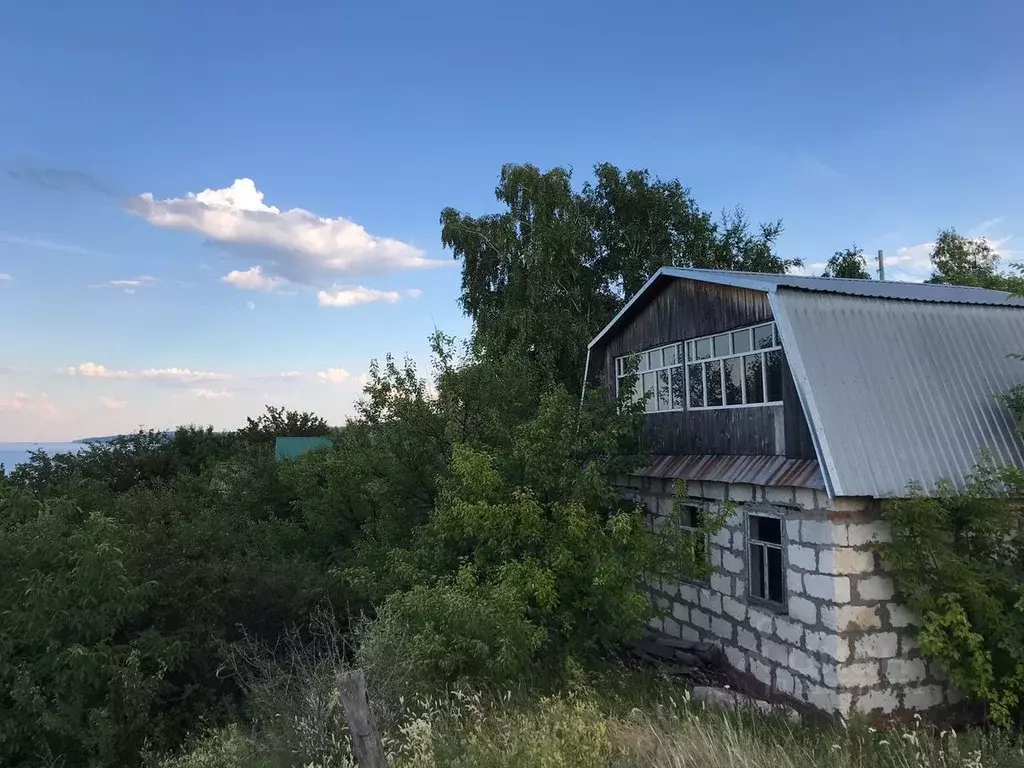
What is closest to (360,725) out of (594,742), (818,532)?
(594,742)

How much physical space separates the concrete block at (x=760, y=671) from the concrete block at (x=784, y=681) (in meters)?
0.18

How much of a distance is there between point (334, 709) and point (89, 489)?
1192 cm

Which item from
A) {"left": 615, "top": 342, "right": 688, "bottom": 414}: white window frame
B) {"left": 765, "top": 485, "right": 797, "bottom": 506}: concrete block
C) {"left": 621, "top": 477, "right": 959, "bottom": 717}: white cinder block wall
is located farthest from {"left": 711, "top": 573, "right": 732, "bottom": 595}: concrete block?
{"left": 615, "top": 342, "right": 688, "bottom": 414}: white window frame

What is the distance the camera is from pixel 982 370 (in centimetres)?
1053

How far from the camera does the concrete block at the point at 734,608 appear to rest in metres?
11.0

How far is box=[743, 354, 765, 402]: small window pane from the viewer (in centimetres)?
1097

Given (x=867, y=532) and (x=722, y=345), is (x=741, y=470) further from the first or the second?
(x=722, y=345)

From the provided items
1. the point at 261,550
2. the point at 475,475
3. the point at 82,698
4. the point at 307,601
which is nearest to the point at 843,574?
the point at 475,475

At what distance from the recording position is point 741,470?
10.9 metres

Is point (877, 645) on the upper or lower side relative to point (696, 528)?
lower

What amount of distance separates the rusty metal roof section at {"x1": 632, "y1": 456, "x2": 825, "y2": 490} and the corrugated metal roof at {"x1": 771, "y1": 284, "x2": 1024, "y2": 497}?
0.53 metres

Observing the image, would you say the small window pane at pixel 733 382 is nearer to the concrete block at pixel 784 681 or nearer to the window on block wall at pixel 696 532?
the window on block wall at pixel 696 532

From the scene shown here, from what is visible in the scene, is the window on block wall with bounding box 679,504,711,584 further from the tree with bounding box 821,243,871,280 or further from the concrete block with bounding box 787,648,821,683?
the tree with bounding box 821,243,871,280

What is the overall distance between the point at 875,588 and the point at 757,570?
1881 millimetres
